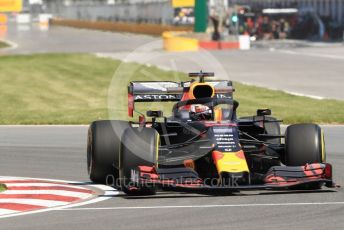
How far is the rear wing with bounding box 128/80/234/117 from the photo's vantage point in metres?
15.1

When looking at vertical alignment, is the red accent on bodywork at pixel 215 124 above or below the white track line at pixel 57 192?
above

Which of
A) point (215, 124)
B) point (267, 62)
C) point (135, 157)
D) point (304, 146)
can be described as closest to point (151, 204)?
point (135, 157)

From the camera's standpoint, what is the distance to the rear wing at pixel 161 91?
15.1 m

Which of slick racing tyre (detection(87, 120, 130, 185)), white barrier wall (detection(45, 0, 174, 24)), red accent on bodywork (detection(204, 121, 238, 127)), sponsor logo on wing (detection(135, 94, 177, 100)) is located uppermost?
sponsor logo on wing (detection(135, 94, 177, 100))

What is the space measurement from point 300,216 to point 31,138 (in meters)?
10.6

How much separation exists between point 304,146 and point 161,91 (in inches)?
106

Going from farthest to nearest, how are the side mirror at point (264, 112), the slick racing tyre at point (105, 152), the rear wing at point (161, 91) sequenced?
the rear wing at point (161, 91)
the side mirror at point (264, 112)
the slick racing tyre at point (105, 152)

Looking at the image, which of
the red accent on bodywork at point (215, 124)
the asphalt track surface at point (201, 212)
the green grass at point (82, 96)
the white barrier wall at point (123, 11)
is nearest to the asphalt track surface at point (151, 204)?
the asphalt track surface at point (201, 212)

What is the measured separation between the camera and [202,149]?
43.2ft

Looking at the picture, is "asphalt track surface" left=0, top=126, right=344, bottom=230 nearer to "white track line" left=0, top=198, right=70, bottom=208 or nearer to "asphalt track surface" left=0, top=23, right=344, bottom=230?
"asphalt track surface" left=0, top=23, right=344, bottom=230

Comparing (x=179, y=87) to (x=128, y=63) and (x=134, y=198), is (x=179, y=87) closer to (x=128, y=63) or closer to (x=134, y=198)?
(x=134, y=198)

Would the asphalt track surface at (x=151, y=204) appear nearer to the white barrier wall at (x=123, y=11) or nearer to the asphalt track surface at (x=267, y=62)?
the asphalt track surface at (x=267, y=62)

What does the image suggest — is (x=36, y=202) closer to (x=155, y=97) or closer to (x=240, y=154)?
(x=240, y=154)

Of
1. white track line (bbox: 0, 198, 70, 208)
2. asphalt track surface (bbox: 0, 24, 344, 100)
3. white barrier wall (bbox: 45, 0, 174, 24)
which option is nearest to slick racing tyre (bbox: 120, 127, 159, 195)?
white track line (bbox: 0, 198, 70, 208)
